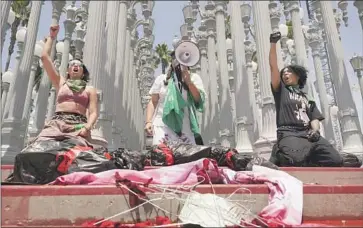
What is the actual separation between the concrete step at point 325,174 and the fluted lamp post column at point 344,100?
28.2 feet

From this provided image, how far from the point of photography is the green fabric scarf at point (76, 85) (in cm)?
536

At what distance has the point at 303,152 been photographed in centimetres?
569

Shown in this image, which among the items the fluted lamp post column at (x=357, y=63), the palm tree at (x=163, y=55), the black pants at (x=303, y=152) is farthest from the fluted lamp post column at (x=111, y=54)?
the palm tree at (x=163, y=55)

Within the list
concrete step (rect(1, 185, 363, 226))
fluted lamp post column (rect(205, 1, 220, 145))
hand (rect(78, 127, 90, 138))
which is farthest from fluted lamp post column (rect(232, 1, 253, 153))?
concrete step (rect(1, 185, 363, 226))

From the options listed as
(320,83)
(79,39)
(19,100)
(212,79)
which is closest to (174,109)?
(19,100)

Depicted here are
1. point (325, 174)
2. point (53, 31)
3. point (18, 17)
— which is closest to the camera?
point (325, 174)

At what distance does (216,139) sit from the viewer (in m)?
22.9

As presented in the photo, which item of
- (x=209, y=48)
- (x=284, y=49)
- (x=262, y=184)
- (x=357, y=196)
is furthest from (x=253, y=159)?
(x=284, y=49)

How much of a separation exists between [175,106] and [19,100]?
12.1m

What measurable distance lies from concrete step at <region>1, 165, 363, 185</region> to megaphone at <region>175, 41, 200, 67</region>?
233 cm

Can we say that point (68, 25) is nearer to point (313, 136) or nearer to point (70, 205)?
point (313, 136)

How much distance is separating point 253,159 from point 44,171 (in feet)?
9.84

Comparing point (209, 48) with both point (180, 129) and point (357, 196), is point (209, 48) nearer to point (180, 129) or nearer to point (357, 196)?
point (180, 129)

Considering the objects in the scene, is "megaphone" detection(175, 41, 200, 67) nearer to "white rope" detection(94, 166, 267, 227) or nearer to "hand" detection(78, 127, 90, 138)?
"hand" detection(78, 127, 90, 138)
